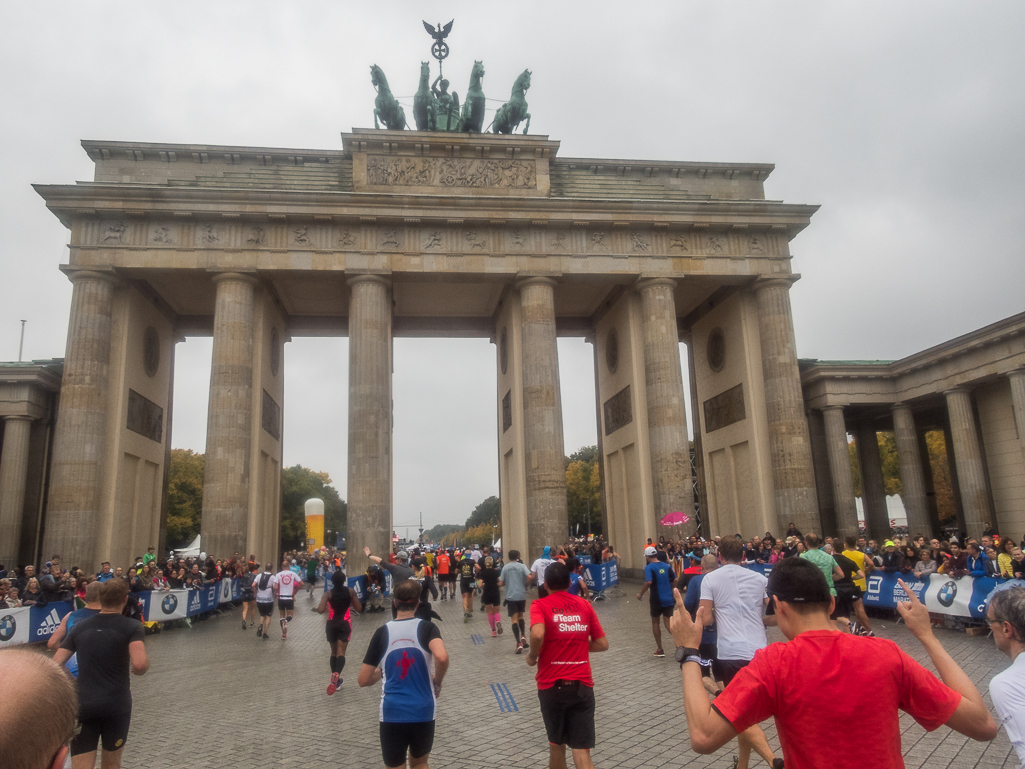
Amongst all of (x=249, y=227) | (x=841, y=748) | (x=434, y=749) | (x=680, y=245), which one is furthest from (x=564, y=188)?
(x=841, y=748)

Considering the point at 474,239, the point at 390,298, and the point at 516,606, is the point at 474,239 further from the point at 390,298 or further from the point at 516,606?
the point at 516,606

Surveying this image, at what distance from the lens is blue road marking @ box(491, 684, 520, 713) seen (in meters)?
8.34

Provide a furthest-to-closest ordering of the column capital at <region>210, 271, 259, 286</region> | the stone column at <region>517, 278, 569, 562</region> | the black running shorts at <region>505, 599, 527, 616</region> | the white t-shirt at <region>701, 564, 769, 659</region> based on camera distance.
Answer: the column capital at <region>210, 271, 259, 286</region>
the stone column at <region>517, 278, 569, 562</region>
the black running shorts at <region>505, 599, 527, 616</region>
the white t-shirt at <region>701, 564, 769, 659</region>

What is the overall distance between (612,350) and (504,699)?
86.0ft

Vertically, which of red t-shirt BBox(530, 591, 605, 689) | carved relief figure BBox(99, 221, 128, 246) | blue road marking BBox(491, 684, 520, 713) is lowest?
blue road marking BBox(491, 684, 520, 713)

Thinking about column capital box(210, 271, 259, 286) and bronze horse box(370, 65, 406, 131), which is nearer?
column capital box(210, 271, 259, 286)

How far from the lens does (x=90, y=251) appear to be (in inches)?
1032

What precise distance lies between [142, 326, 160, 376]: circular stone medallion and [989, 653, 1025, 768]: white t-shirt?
31831mm

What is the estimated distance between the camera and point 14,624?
1300cm

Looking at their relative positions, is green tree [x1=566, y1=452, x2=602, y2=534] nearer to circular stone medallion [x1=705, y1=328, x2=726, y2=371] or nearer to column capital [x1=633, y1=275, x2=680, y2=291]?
circular stone medallion [x1=705, y1=328, x2=726, y2=371]

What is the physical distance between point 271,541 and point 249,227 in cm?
1382

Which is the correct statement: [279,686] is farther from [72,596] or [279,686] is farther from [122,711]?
[72,596]

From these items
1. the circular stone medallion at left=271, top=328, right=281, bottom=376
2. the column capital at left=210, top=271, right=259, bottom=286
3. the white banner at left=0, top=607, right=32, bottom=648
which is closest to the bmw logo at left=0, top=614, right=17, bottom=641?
the white banner at left=0, top=607, right=32, bottom=648

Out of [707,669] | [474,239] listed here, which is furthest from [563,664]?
[474,239]
